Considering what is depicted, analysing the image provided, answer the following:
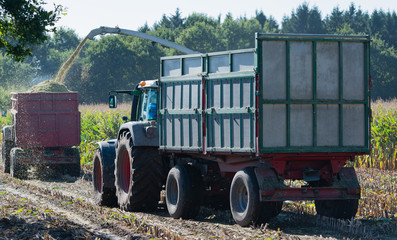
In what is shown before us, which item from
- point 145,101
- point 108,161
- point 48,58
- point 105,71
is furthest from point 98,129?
point 48,58

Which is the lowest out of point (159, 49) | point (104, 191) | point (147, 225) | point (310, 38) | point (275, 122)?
point (147, 225)

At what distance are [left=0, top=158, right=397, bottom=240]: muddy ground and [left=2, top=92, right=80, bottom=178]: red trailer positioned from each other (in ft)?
18.0

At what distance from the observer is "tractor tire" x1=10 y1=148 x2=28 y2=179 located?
63.8ft

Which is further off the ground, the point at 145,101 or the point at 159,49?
the point at 159,49

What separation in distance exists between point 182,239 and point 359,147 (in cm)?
320

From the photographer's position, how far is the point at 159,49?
7850 centimetres

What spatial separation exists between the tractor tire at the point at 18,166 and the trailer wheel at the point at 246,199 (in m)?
10.6

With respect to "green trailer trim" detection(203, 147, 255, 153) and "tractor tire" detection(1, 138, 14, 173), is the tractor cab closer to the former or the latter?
"green trailer trim" detection(203, 147, 255, 153)

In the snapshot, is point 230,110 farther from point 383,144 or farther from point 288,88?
point 383,144

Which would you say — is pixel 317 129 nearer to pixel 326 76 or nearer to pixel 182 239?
pixel 326 76

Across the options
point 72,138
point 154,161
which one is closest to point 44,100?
point 72,138

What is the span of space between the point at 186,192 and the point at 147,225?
54.2 inches

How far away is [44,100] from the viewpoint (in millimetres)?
19594

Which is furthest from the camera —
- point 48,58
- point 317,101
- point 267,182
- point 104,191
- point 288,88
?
point 48,58
